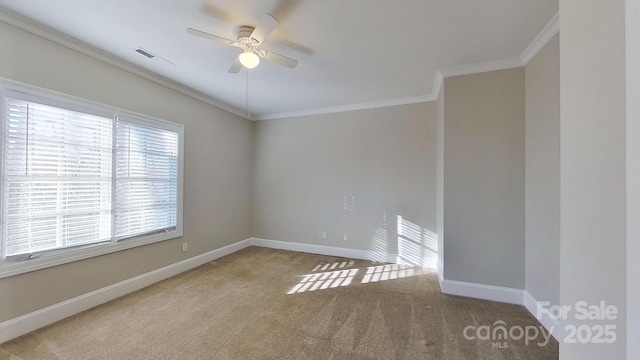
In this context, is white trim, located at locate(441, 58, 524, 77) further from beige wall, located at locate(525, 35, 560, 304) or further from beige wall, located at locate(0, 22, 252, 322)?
beige wall, located at locate(0, 22, 252, 322)

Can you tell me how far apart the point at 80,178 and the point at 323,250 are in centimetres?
342

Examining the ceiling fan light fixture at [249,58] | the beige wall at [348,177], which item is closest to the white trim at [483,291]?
the beige wall at [348,177]

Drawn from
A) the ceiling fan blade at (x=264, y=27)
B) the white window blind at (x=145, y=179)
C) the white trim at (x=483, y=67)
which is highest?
the white trim at (x=483, y=67)

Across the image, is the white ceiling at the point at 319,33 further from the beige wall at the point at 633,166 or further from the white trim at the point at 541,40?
the beige wall at the point at 633,166

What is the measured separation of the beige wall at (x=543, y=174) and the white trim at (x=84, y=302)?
A: 4.23 meters

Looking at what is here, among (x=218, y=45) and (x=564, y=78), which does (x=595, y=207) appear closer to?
(x=564, y=78)

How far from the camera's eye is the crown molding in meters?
1.97

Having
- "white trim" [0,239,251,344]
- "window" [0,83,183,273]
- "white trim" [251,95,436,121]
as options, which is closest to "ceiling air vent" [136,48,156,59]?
"window" [0,83,183,273]

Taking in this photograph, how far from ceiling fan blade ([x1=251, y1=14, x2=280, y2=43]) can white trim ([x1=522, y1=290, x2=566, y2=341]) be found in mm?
3095

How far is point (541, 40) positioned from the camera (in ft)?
7.12

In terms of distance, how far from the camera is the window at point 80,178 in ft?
6.64

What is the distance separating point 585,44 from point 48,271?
12.3 ft

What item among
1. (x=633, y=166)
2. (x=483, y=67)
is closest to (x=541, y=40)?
(x=483, y=67)

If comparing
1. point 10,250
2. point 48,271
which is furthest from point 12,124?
point 48,271
